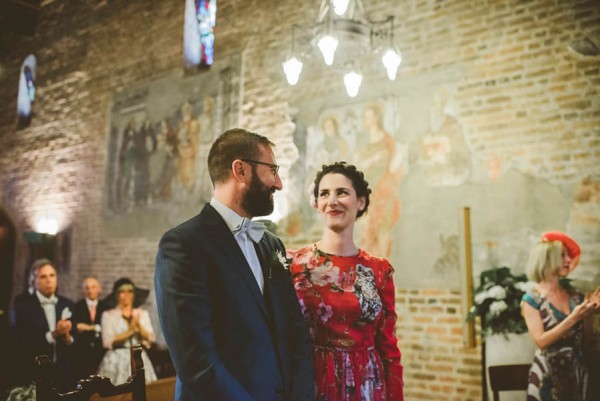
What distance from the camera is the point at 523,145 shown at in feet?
15.7

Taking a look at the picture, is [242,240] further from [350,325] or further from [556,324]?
[556,324]

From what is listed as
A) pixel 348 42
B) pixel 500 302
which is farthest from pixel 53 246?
pixel 500 302

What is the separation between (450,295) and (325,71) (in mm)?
3010

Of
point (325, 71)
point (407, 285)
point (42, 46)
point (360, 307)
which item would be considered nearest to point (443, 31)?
point (325, 71)

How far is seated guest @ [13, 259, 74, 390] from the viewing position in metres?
4.68

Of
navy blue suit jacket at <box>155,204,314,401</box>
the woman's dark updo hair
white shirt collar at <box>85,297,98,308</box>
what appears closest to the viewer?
navy blue suit jacket at <box>155,204,314,401</box>

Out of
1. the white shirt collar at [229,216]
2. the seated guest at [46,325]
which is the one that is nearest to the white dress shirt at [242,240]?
the white shirt collar at [229,216]

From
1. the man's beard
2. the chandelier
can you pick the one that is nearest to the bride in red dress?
the man's beard

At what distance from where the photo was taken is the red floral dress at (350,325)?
2.26m

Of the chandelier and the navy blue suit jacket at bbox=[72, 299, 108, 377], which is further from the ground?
the chandelier

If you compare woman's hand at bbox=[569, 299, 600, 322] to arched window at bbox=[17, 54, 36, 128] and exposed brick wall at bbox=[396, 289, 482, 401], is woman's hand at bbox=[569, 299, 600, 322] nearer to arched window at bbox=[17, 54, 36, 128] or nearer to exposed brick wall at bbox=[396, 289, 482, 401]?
exposed brick wall at bbox=[396, 289, 482, 401]

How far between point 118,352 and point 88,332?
0.48m

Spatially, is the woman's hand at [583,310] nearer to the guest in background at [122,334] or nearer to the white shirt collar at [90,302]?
the guest in background at [122,334]

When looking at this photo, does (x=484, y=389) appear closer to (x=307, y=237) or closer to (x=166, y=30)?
(x=307, y=237)
